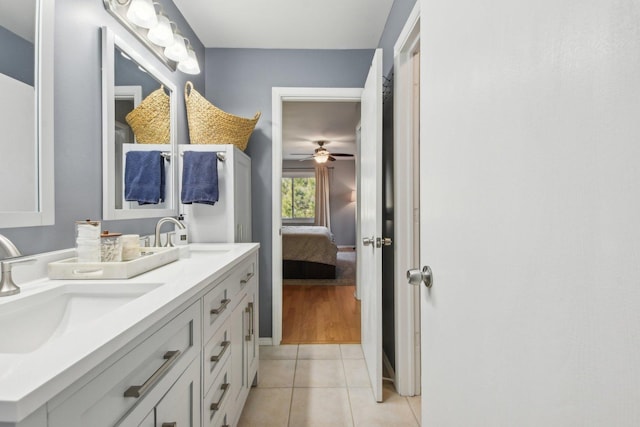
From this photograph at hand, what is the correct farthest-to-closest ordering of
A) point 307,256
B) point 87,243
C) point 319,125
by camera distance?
point 319,125, point 307,256, point 87,243

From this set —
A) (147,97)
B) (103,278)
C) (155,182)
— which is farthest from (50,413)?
(147,97)

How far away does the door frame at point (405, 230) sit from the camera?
187cm

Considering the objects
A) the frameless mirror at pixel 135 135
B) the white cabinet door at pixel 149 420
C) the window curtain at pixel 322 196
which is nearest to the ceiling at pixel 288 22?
the frameless mirror at pixel 135 135

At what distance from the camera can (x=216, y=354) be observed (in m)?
1.26

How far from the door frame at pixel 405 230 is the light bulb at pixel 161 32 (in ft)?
4.26

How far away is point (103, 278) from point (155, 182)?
0.96m

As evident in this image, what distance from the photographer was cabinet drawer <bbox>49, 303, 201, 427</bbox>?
1.82 ft

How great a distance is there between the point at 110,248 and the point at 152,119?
1.00m

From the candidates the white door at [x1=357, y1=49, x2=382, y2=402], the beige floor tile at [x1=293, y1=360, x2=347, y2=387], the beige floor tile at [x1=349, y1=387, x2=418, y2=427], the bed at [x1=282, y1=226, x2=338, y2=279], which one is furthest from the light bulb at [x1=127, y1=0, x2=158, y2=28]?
the bed at [x1=282, y1=226, x2=338, y2=279]

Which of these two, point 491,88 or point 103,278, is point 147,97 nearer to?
point 103,278

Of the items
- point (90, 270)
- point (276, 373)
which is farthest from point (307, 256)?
point (90, 270)

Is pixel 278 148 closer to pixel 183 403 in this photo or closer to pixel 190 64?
pixel 190 64

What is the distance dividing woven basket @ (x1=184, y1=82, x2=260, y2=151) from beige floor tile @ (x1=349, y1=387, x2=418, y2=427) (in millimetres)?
1855

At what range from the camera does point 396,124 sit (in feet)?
6.23
